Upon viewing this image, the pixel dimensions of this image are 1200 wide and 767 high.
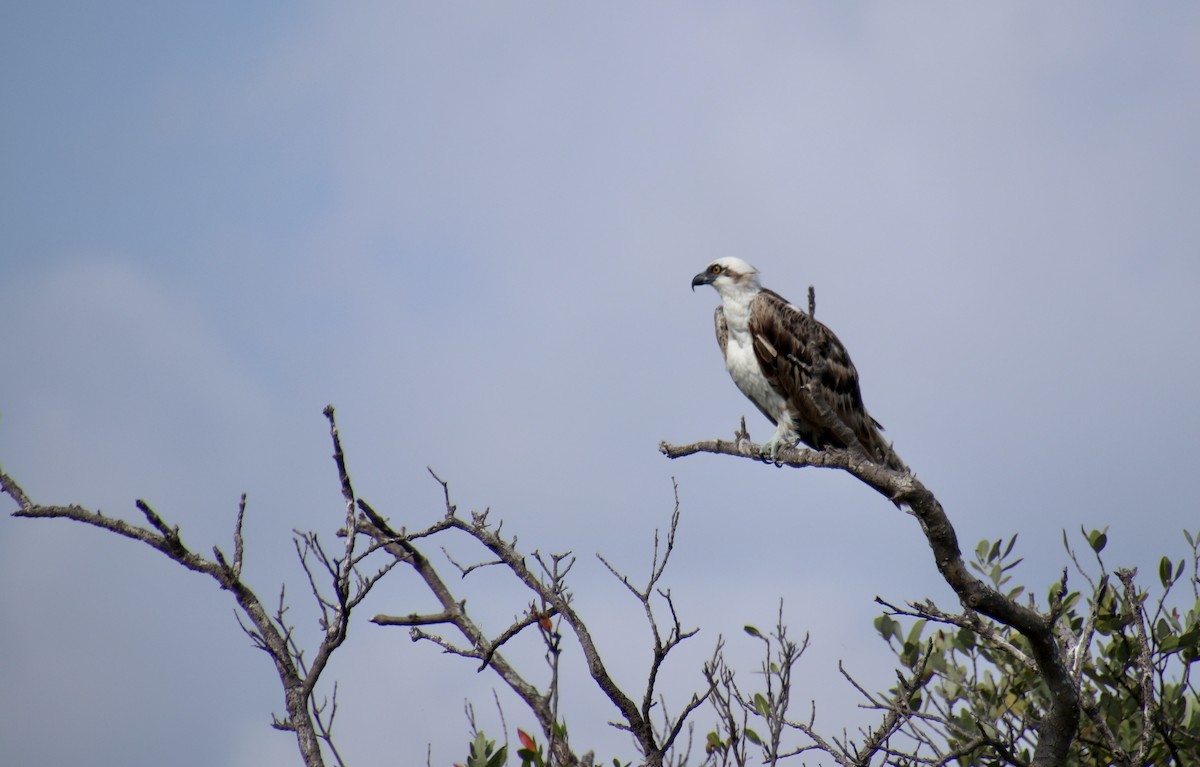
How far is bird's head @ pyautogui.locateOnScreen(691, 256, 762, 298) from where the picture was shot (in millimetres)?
10641

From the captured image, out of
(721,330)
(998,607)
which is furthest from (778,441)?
(998,607)

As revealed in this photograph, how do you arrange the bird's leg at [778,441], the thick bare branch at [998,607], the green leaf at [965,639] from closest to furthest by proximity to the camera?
the thick bare branch at [998,607] → the green leaf at [965,639] → the bird's leg at [778,441]

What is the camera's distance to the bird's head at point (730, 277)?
10.6 metres

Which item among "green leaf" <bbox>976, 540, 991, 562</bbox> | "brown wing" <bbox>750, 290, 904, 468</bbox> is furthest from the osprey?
"green leaf" <bbox>976, 540, 991, 562</bbox>

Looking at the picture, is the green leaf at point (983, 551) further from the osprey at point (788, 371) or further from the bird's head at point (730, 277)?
the bird's head at point (730, 277)

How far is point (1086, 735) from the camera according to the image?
8070mm

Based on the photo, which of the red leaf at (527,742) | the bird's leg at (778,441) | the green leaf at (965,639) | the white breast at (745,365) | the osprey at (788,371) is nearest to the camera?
the red leaf at (527,742)

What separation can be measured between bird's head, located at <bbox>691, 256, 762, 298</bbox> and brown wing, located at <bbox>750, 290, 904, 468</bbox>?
48cm

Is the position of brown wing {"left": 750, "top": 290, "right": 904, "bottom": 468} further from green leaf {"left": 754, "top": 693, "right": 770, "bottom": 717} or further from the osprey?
green leaf {"left": 754, "top": 693, "right": 770, "bottom": 717}

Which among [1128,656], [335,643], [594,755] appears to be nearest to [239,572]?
[335,643]

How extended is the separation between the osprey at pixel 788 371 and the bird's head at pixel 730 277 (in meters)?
0.14

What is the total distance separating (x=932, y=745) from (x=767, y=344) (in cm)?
387

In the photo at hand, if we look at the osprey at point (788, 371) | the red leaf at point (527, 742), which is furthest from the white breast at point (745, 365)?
the red leaf at point (527, 742)

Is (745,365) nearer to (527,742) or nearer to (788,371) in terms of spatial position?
(788,371)
